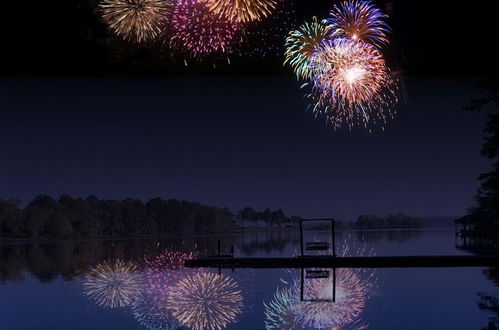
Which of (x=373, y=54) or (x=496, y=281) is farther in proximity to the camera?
(x=496, y=281)

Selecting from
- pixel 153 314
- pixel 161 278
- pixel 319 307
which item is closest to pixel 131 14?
pixel 153 314

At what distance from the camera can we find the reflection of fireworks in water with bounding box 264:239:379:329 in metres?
18.3

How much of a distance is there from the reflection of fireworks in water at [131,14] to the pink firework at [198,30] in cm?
115

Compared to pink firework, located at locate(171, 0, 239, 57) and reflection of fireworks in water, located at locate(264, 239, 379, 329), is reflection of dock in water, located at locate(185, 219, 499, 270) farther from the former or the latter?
pink firework, located at locate(171, 0, 239, 57)

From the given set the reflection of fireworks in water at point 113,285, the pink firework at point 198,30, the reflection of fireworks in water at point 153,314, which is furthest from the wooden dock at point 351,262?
the pink firework at point 198,30

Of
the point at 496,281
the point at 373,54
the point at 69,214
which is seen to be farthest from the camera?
the point at 69,214

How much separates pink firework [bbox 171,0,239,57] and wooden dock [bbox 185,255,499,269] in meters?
16.4

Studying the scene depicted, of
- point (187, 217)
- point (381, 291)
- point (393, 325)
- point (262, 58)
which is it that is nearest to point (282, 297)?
point (381, 291)

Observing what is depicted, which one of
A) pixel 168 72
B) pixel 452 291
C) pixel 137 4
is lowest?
pixel 452 291

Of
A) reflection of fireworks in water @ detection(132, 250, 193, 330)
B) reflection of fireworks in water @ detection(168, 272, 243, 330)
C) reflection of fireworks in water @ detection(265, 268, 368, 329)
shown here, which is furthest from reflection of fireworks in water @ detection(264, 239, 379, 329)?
reflection of fireworks in water @ detection(132, 250, 193, 330)

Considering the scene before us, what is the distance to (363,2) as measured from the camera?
69.8ft

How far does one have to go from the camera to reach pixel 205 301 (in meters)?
23.6

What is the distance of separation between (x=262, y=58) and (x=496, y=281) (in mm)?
16477

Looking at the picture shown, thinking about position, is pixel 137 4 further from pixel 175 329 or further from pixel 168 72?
pixel 175 329
